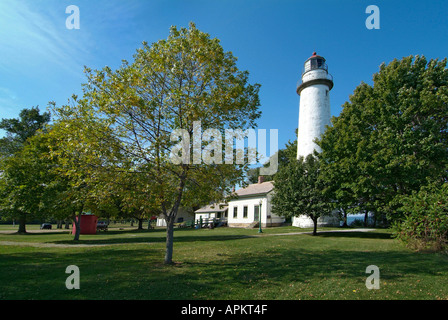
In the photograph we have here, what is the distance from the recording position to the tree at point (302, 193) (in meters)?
19.4

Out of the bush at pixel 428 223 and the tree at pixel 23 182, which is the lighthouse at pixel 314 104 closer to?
the bush at pixel 428 223

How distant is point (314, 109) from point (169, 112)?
20.8m

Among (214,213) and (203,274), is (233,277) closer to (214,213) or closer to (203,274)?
(203,274)

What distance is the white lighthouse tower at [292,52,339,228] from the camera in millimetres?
25928

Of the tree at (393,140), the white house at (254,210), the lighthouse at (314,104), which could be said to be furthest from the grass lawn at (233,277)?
the white house at (254,210)

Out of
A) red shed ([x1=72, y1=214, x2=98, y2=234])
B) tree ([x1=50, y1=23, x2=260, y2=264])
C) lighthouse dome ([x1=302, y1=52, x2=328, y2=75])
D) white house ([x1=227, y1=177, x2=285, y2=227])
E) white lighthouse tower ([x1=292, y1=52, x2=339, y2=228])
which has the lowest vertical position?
red shed ([x1=72, y1=214, x2=98, y2=234])

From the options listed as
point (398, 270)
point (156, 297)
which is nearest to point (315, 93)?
point (398, 270)

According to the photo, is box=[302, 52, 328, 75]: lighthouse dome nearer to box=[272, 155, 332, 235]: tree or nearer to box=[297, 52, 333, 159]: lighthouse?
box=[297, 52, 333, 159]: lighthouse

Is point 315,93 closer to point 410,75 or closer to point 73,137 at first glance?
point 410,75

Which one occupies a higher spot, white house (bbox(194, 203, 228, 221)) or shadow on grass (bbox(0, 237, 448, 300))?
shadow on grass (bbox(0, 237, 448, 300))

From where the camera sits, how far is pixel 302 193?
19938 mm

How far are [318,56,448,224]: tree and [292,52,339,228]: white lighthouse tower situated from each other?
22.1 feet

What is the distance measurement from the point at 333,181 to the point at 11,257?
1968 centimetres

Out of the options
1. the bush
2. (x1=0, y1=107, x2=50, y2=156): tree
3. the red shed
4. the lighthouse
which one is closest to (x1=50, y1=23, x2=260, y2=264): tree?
the bush
